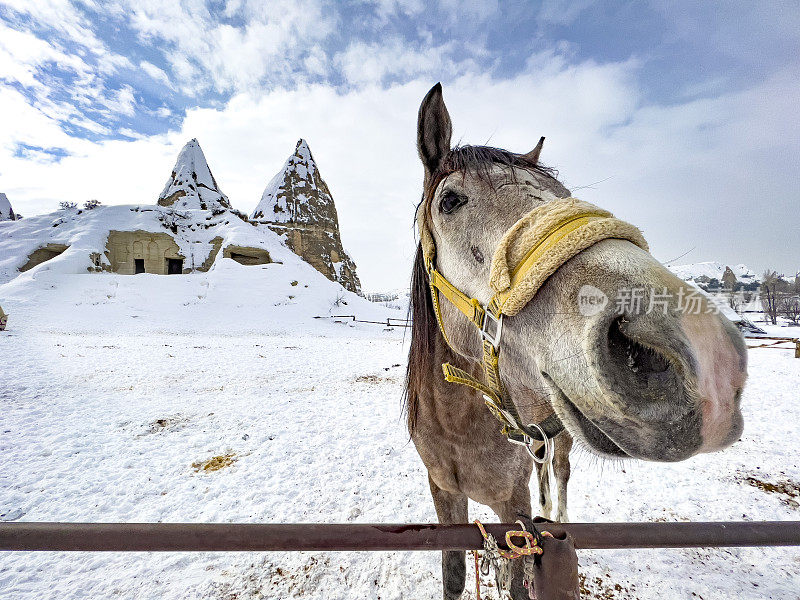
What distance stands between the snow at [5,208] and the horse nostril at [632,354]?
62.9 meters

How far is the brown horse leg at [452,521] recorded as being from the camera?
211 cm

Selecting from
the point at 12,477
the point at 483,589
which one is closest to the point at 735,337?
the point at 483,589

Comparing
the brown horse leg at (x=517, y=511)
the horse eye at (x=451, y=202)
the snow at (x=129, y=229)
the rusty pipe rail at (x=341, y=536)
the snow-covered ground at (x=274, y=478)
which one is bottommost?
the snow-covered ground at (x=274, y=478)

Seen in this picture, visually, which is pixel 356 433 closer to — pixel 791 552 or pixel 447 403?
pixel 447 403

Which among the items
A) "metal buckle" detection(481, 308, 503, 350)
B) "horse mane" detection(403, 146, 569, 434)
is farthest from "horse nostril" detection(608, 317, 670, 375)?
"horse mane" detection(403, 146, 569, 434)

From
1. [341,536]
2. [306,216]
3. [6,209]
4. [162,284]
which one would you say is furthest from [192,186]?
[341,536]

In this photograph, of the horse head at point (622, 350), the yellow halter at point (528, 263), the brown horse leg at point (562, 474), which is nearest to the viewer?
the horse head at point (622, 350)

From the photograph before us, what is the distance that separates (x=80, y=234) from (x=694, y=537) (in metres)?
40.2

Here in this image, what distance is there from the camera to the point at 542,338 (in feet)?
3.03

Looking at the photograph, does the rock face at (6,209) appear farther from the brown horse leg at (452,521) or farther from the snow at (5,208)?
the brown horse leg at (452,521)

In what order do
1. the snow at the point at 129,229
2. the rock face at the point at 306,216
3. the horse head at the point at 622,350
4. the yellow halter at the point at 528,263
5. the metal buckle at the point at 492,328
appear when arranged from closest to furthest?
the horse head at the point at 622,350 < the yellow halter at the point at 528,263 < the metal buckle at the point at 492,328 < the snow at the point at 129,229 < the rock face at the point at 306,216

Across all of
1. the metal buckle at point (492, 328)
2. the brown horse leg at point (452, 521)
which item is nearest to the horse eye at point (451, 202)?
the metal buckle at point (492, 328)

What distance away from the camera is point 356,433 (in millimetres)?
5406

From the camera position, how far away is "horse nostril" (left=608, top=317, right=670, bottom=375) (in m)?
0.76
